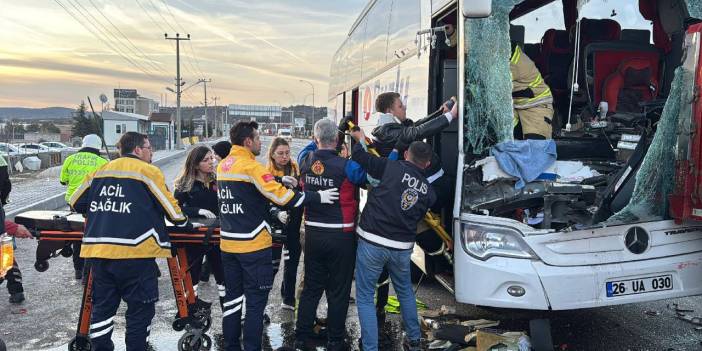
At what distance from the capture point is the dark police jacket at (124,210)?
12.9 feet

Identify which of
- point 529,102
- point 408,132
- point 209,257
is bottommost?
point 209,257

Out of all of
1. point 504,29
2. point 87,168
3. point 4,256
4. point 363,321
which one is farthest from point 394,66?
point 4,256

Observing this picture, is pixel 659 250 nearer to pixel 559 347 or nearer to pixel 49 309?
pixel 559 347

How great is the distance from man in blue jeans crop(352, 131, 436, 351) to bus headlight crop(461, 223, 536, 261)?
16.7 inches

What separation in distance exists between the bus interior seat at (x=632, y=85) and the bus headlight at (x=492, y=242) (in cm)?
252

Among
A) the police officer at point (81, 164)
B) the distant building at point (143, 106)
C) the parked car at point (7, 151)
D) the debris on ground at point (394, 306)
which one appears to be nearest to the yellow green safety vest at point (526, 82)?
the debris on ground at point (394, 306)

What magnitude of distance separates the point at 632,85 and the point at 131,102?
107995mm

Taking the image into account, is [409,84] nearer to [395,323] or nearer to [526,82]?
[526,82]

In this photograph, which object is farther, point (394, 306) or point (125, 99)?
point (125, 99)

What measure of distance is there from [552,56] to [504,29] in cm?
213

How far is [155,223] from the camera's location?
4.14m

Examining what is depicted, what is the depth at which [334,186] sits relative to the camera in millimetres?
4625

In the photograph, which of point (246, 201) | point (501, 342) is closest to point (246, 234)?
point (246, 201)

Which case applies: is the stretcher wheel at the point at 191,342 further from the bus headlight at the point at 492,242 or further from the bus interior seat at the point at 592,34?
the bus interior seat at the point at 592,34
